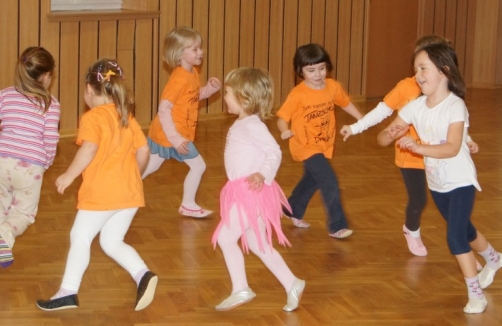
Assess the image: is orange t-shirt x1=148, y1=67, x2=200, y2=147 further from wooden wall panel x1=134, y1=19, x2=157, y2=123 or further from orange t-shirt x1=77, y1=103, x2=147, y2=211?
wooden wall panel x1=134, y1=19, x2=157, y2=123

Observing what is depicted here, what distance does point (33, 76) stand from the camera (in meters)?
4.50

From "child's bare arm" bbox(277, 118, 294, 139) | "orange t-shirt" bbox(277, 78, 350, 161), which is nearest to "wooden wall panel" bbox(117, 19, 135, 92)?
"orange t-shirt" bbox(277, 78, 350, 161)

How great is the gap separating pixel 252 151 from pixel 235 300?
654 mm

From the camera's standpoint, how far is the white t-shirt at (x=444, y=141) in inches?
159

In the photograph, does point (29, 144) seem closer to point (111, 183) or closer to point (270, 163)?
point (111, 183)

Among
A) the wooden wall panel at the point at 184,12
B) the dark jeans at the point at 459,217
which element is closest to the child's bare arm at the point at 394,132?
the dark jeans at the point at 459,217

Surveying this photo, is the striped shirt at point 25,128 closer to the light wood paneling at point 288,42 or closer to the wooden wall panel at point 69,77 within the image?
the wooden wall panel at point 69,77

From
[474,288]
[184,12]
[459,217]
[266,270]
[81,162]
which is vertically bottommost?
[266,270]

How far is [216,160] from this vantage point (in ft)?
24.6

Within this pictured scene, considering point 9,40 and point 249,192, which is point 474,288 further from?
point 9,40

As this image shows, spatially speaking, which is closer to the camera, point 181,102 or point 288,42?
point 181,102

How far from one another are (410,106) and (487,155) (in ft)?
12.9

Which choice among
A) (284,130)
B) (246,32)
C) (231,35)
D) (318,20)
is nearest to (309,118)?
(284,130)

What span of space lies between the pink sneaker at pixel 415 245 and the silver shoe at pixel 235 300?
1.26 metres
